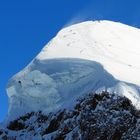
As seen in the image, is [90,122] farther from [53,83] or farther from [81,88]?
[53,83]

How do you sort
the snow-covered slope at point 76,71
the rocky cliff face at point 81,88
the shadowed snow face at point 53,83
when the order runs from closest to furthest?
1. the rocky cliff face at point 81,88
2. the snow-covered slope at point 76,71
3. the shadowed snow face at point 53,83

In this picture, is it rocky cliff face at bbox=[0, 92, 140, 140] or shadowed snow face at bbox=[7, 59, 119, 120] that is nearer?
rocky cliff face at bbox=[0, 92, 140, 140]

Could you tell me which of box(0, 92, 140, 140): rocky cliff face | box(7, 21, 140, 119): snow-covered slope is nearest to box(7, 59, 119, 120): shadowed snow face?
box(7, 21, 140, 119): snow-covered slope

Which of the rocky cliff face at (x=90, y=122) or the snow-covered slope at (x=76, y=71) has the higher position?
the snow-covered slope at (x=76, y=71)

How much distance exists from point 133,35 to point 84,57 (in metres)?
6.49

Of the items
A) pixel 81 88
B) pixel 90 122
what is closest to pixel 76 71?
pixel 81 88

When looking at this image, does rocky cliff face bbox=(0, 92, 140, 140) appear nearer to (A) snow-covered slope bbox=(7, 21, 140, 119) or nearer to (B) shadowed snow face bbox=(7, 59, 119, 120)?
(A) snow-covered slope bbox=(7, 21, 140, 119)

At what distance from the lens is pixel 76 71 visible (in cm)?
2517

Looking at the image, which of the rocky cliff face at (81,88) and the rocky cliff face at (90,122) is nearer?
the rocky cliff face at (90,122)

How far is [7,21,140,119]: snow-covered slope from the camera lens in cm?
2248

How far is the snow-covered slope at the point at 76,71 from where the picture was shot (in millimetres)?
22484

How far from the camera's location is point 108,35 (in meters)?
30.9

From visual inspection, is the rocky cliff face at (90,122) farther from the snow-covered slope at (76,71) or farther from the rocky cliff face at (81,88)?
the snow-covered slope at (76,71)

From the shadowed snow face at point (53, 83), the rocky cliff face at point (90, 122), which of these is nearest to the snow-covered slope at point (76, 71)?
the shadowed snow face at point (53, 83)
